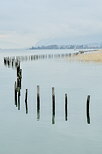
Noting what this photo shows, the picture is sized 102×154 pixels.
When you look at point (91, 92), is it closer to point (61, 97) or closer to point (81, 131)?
point (61, 97)

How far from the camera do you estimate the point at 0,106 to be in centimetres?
3444

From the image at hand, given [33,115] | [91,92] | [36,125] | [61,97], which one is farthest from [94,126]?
[91,92]

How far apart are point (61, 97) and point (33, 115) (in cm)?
889

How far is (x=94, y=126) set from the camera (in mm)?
25766

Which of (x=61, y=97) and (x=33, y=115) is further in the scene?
(x=61, y=97)

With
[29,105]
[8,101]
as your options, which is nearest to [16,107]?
[29,105]

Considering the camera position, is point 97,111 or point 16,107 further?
point 16,107

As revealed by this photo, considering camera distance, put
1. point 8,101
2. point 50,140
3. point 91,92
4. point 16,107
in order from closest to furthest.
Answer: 1. point 50,140
2. point 16,107
3. point 8,101
4. point 91,92

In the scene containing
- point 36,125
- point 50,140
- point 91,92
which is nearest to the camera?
point 50,140

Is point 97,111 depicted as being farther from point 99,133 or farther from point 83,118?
point 99,133

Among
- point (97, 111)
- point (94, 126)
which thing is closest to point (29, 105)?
point (97, 111)

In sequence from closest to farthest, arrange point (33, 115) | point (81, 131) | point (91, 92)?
1. point (81, 131)
2. point (33, 115)
3. point (91, 92)

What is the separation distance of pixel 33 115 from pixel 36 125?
313 cm

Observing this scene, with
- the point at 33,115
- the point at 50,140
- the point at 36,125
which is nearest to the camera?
the point at 50,140
